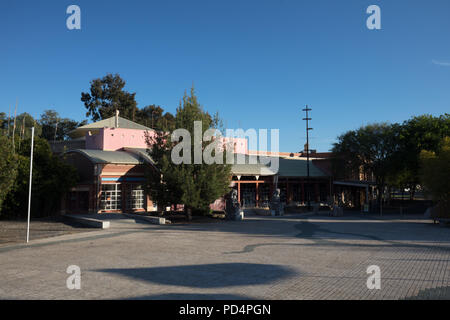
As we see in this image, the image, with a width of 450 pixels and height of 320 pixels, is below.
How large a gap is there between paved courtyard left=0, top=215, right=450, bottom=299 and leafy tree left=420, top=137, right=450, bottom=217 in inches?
183

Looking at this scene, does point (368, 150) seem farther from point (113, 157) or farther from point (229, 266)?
point (229, 266)

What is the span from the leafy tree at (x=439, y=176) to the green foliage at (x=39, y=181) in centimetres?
2425

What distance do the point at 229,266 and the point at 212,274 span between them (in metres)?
1.04

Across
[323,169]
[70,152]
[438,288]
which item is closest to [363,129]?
[323,169]

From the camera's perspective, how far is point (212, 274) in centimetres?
901

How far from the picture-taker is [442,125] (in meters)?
32.8

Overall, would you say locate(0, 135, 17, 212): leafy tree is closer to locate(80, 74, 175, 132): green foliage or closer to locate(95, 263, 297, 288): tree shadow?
locate(95, 263, 297, 288): tree shadow

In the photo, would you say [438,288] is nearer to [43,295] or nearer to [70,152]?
[43,295]

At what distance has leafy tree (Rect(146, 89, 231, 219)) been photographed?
70.9 feet

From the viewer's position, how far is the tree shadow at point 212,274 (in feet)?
26.8

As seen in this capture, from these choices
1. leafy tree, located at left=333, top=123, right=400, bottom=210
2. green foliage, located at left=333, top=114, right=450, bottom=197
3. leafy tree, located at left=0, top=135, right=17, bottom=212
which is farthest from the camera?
leafy tree, located at left=333, top=123, right=400, bottom=210

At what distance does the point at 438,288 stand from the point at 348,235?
914cm

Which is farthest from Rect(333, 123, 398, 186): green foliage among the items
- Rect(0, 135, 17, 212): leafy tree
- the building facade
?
Rect(0, 135, 17, 212): leafy tree

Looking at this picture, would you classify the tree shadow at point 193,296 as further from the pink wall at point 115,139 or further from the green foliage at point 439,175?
the pink wall at point 115,139
